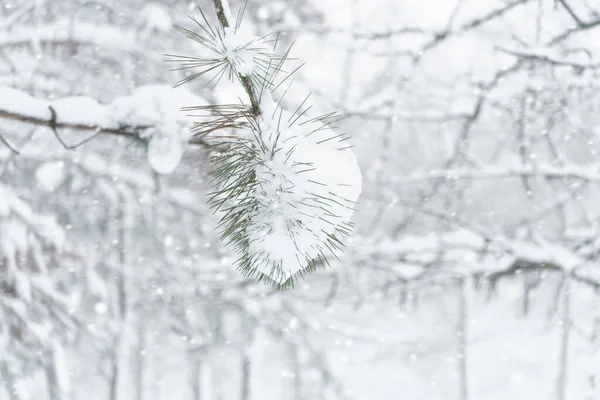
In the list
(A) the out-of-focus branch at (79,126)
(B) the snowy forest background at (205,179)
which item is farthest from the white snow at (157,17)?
(A) the out-of-focus branch at (79,126)

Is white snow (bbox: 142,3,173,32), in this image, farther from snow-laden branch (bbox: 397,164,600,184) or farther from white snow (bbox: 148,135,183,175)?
white snow (bbox: 148,135,183,175)

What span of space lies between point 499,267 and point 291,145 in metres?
2.80

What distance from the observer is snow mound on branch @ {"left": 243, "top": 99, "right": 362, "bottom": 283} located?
1.03 m

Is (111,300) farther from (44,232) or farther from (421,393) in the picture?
(421,393)

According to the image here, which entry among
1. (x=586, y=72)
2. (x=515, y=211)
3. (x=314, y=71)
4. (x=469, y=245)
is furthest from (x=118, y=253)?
(x=515, y=211)

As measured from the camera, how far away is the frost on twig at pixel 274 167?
100 cm

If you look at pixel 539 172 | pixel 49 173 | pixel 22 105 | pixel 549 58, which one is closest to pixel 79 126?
pixel 22 105

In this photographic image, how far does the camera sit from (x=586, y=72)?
3.02 metres

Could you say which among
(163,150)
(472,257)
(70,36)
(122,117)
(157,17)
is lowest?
(472,257)

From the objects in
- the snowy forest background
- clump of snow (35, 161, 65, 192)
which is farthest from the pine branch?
clump of snow (35, 161, 65, 192)

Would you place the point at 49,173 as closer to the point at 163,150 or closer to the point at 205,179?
the point at 205,179

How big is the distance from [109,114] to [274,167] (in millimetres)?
949

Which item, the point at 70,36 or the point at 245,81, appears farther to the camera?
the point at 70,36

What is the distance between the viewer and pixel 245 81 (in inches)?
39.9
